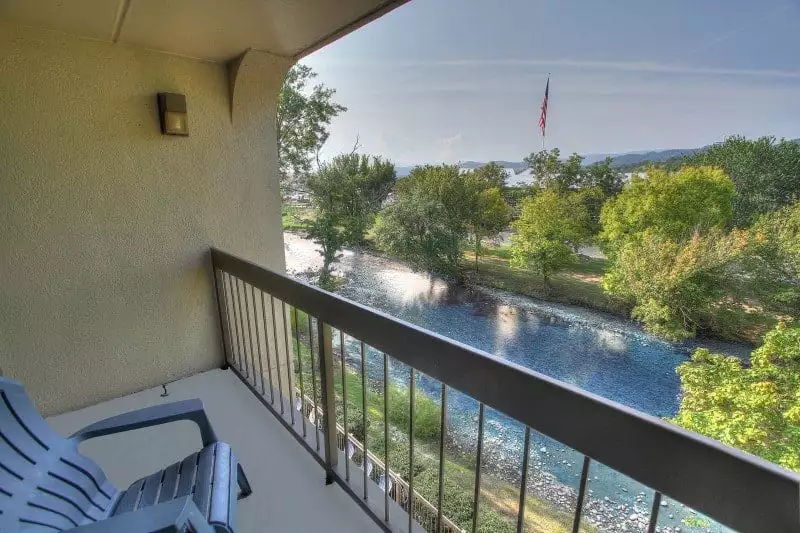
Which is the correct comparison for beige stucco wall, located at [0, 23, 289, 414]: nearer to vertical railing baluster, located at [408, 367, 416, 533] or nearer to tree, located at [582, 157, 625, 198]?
vertical railing baluster, located at [408, 367, 416, 533]

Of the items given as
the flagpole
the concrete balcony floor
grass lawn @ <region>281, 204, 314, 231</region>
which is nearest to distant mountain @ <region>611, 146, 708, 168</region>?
the flagpole

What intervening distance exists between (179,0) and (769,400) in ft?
35.9

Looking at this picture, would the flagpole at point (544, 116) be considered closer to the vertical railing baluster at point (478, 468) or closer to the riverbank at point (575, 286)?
the riverbank at point (575, 286)

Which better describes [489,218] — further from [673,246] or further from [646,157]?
[673,246]

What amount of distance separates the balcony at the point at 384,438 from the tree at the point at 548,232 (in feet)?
26.9

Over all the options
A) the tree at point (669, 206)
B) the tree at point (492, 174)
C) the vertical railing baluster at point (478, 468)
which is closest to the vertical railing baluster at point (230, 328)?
the vertical railing baluster at point (478, 468)

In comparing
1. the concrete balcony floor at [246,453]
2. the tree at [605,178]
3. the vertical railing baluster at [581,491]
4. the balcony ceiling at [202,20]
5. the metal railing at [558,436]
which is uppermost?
the balcony ceiling at [202,20]

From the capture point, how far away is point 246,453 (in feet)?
6.24

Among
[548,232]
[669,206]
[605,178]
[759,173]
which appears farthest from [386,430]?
[605,178]

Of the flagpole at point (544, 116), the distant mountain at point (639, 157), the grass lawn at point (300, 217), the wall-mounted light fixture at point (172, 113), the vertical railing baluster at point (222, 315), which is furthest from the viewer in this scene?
the flagpole at point (544, 116)

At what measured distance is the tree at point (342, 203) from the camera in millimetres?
11320

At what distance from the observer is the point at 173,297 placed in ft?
8.32

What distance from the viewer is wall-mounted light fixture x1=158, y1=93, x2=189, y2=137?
88.9 inches

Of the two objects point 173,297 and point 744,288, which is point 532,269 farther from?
point 173,297
